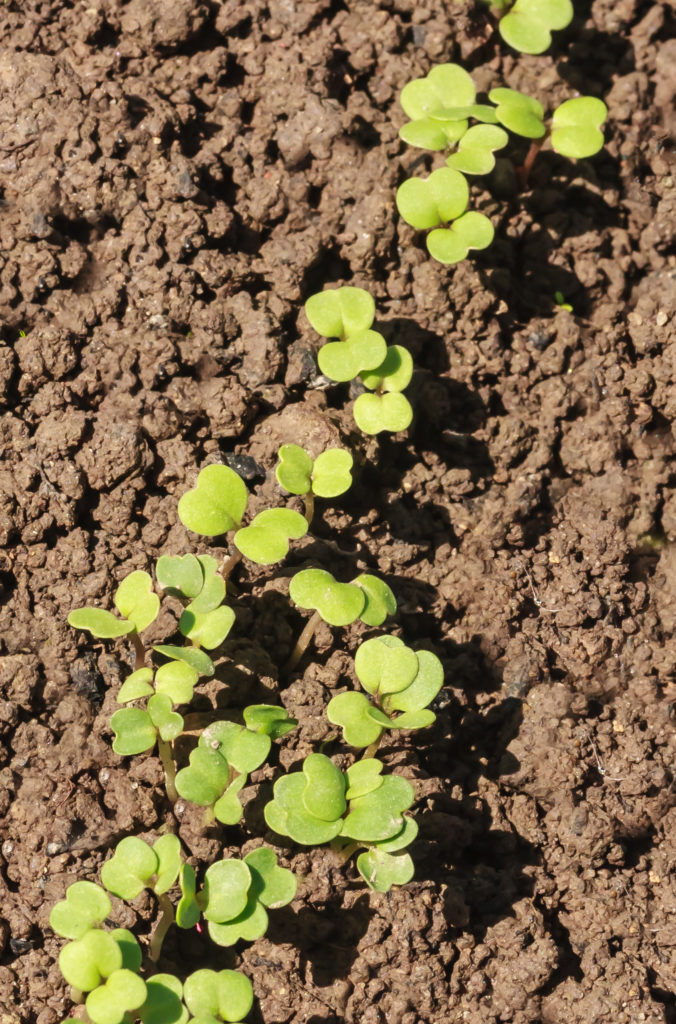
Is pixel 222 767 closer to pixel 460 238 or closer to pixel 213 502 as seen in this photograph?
pixel 213 502

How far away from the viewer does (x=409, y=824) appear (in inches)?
82.3

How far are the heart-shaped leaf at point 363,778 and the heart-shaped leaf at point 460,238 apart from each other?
52.3 inches

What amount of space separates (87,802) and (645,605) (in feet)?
4.99

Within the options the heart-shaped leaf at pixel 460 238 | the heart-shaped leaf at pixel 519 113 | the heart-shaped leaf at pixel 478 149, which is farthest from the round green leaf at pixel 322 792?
the heart-shaped leaf at pixel 519 113

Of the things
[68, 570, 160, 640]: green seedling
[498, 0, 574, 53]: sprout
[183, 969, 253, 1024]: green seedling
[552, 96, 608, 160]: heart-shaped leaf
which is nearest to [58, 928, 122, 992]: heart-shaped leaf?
[183, 969, 253, 1024]: green seedling

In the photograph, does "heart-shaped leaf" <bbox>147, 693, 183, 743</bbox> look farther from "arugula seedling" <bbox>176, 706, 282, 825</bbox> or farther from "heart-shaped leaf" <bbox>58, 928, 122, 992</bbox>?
"heart-shaped leaf" <bbox>58, 928, 122, 992</bbox>

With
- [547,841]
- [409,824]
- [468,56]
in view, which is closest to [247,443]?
[409,824]

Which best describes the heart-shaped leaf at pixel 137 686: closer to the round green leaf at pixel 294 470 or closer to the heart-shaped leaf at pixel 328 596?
the heart-shaped leaf at pixel 328 596

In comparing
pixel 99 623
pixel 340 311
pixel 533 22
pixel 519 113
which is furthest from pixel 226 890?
pixel 533 22

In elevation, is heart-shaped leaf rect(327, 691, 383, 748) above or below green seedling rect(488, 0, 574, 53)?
Answer: below

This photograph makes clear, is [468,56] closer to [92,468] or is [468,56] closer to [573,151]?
[573,151]

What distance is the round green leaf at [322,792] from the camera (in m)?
2.05

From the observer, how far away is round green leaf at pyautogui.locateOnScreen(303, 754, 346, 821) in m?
2.05

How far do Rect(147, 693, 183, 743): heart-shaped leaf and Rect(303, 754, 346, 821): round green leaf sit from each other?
0.96 ft
